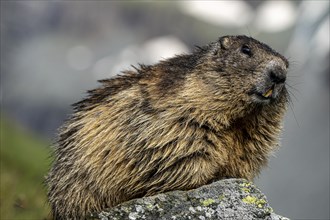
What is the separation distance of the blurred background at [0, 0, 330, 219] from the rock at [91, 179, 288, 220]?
10383 cm

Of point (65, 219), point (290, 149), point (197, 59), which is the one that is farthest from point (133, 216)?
point (290, 149)

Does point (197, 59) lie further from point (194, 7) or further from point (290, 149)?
point (194, 7)

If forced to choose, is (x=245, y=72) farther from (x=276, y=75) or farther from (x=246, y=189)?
(x=246, y=189)

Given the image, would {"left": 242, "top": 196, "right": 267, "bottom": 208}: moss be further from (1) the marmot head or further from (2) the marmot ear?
(2) the marmot ear

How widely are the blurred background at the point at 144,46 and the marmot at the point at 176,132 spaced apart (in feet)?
338

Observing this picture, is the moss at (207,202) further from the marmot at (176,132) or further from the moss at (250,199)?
the marmot at (176,132)

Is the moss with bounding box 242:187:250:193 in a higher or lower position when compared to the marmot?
lower

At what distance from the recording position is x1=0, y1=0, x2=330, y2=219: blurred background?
12338 cm

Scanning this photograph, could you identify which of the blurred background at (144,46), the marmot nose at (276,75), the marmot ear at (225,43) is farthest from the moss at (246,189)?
the blurred background at (144,46)

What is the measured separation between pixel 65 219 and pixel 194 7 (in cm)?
17777

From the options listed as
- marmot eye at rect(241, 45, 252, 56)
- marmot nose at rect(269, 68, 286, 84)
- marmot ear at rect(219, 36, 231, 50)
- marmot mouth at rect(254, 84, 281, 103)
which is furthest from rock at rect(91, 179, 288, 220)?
marmot ear at rect(219, 36, 231, 50)

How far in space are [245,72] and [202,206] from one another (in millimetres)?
1781

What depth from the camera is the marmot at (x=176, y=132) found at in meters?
7.69

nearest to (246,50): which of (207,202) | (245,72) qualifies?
(245,72)
